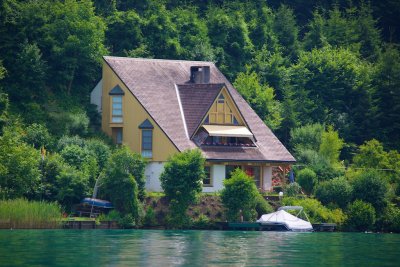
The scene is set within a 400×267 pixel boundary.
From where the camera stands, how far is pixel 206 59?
328 feet

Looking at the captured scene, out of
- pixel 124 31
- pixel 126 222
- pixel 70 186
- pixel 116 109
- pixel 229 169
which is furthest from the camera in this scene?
pixel 124 31

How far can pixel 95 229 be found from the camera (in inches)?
2977

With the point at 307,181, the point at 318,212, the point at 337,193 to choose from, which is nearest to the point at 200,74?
the point at 307,181

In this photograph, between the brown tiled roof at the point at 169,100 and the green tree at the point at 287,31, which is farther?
the green tree at the point at 287,31

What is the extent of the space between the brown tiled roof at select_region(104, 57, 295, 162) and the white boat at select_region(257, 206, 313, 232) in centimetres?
753

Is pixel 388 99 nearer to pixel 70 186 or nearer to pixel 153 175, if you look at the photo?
pixel 153 175

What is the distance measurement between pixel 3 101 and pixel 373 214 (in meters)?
25.9

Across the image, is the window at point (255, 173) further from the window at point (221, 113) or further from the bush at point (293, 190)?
the bush at point (293, 190)

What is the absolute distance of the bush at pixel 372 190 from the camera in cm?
8450

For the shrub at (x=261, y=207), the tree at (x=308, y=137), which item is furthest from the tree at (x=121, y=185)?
the tree at (x=308, y=137)

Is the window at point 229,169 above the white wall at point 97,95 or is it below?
below

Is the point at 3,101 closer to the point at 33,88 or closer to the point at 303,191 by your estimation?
the point at 33,88

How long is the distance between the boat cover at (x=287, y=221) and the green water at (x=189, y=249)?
4356 mm

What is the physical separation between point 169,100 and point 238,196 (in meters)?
11.5
